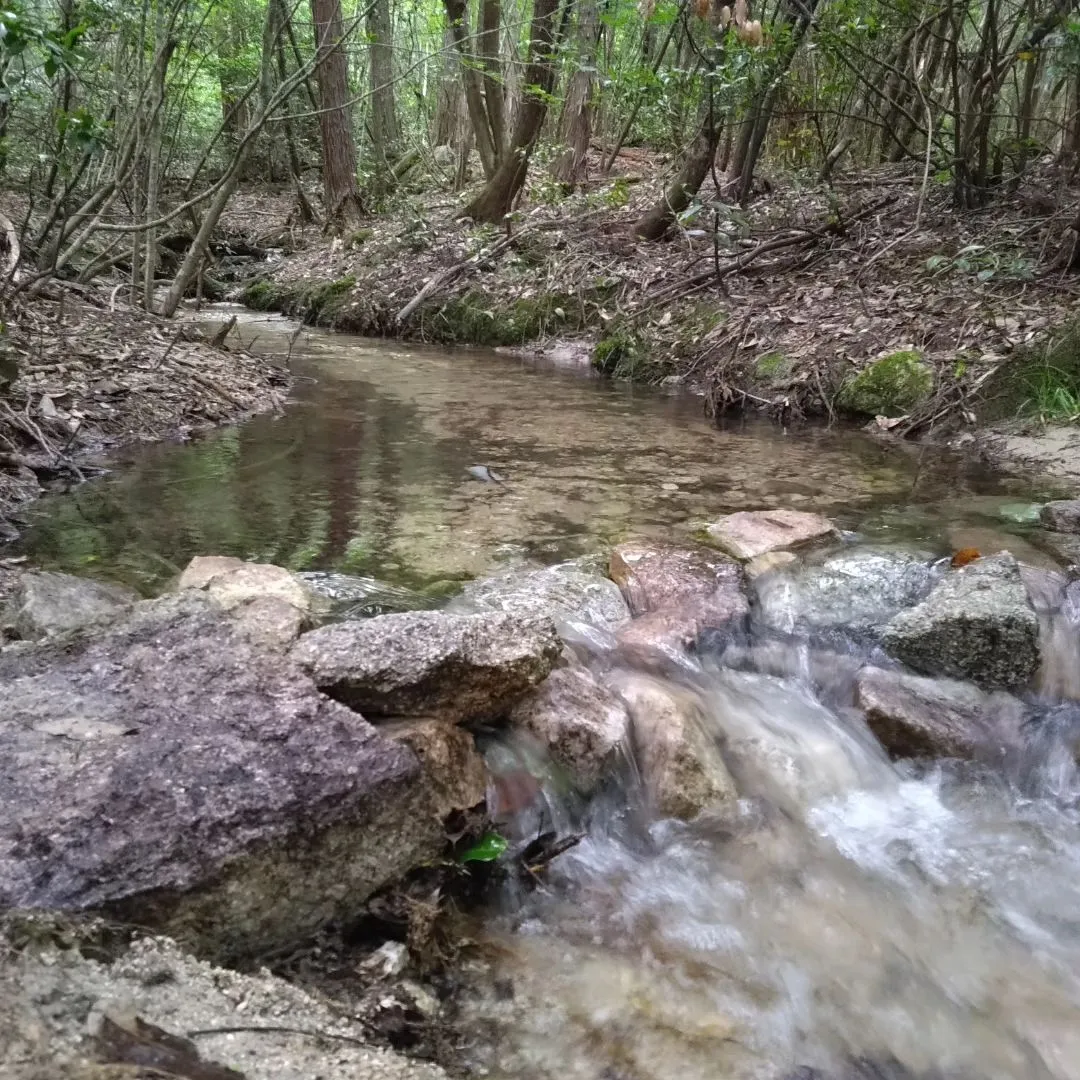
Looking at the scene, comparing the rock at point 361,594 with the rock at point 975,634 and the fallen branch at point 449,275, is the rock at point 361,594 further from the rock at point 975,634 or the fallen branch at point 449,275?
the fallen branch at point 449,275

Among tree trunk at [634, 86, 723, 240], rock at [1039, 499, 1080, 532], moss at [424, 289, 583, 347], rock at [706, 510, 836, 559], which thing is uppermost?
tree trunk at [634, 86, 723, 240]

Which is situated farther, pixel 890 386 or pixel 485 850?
pixel 890 386

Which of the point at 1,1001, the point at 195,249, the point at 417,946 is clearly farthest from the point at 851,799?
the point at 195,249

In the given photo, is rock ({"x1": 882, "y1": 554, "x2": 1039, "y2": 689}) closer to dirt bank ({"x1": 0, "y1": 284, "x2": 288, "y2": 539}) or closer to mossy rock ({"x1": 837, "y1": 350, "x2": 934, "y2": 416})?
mossy rock ({"x1": 837, "y1": 350, "x2": 934, "y2": 416})

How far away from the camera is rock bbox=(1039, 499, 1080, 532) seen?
4.49 m

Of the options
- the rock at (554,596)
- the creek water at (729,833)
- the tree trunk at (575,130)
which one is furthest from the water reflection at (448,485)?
the tree trunk at (575,130)

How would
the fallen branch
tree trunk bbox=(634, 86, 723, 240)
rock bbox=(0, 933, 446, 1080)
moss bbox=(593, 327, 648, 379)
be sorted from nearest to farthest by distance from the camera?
rock bbox=(0, 933, 446, 1080) < moss bbox=(593, 327, 648, 379) < tree trunk bbox=(634, 86, 723, 240) < the fallen branch

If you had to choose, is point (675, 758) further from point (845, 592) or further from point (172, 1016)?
point (172, 1016)

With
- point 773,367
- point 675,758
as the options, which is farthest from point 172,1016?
point 773,367

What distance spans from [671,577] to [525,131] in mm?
9445

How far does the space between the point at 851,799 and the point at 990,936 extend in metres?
0.63

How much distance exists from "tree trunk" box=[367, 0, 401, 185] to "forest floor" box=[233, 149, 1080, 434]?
3600mm

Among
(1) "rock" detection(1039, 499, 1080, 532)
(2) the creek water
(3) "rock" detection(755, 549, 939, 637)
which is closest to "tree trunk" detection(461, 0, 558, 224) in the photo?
(2) the creek water

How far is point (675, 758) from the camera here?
9.78 feet
